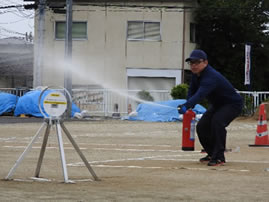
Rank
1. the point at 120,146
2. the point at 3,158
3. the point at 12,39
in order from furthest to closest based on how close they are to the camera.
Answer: the point at 12,39
the point at 120,146
the point at 3,158

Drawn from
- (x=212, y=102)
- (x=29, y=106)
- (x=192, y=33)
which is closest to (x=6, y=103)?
(x=29, y=106)

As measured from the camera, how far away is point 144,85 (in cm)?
4425

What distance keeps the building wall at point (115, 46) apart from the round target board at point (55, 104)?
33964 mm

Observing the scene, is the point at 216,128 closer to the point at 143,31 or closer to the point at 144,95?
the point at 144,95

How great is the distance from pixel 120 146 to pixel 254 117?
1725 centimetres

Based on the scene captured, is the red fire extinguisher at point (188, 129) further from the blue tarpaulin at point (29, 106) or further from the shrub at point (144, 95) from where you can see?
the shrub at point (144, 95)

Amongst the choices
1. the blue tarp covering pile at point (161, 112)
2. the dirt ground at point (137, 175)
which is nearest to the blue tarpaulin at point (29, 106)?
the blue tarp covering pile at point (161, 112)

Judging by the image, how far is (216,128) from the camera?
12570mm

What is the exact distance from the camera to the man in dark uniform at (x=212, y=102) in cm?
1228

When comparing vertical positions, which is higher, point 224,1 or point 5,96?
point 224,1

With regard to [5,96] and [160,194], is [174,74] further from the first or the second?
[160,194]

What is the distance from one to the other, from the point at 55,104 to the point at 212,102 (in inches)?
152

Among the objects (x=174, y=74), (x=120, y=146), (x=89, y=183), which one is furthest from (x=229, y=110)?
(x=174, y=74)

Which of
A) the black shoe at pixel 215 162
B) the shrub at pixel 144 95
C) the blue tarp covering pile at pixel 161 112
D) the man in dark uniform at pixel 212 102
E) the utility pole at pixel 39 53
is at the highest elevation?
the utility pole at pixel 39 53
